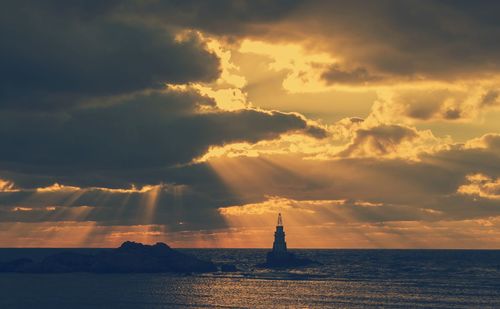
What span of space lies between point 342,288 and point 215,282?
34.2m

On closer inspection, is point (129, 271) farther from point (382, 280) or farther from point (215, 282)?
point (382, 280)

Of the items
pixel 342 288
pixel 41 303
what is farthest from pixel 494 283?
pixel 41 303

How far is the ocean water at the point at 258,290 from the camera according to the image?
4459 inches

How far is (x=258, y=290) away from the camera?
136m

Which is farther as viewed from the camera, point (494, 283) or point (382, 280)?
point (382, 280)

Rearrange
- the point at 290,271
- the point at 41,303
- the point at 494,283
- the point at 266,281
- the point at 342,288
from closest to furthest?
the point at 41,303 < the point at 342,288 < the point at 494,283 < the point at 266,281 < the point at 290,271

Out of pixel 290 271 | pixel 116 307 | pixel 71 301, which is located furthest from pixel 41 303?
pixel 290 271

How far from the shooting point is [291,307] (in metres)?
107

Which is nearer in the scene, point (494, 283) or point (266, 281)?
point (494, 283)

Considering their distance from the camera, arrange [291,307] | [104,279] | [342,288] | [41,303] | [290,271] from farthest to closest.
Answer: [290,271] < [104,279] < [342,288] < [41,303] < [291,307]

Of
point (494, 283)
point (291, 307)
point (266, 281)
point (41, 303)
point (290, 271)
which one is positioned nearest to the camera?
point (291, 307)

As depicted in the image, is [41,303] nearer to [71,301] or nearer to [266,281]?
[71,301]

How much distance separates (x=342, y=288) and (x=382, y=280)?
77.5ft

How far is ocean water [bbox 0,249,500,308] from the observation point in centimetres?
11325
